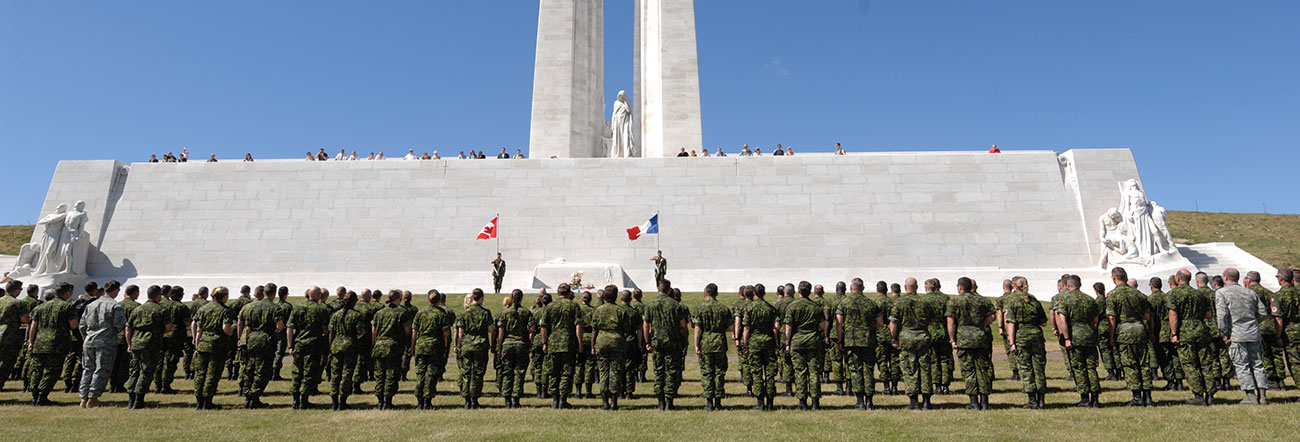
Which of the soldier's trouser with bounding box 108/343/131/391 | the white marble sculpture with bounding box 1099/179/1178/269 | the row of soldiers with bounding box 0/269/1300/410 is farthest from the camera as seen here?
the white marble sculpture with bounding box 1099/179/1178/269

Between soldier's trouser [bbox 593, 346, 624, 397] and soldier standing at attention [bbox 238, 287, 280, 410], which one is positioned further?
soldier standing at attention [bbox 238, 287, 280, 410]

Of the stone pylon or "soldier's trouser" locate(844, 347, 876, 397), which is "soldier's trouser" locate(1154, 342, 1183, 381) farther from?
the stone pylon

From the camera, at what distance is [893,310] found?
311 inches

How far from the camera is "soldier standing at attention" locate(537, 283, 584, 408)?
7.96 meters

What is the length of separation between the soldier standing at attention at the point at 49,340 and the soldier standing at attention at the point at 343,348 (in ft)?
10.2

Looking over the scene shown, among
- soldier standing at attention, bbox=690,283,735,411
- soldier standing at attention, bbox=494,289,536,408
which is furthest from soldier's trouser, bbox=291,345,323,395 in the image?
soldier standing at attention, bbox=690,283,735,411

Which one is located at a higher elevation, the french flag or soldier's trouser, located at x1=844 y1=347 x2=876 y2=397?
the french flag

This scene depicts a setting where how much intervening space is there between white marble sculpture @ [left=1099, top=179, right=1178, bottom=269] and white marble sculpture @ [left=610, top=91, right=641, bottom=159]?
16444mm

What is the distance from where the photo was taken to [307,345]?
8133 mm

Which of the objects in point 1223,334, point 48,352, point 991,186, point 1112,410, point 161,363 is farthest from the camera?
point 991,186

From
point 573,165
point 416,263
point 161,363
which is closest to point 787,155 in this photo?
point 573,165

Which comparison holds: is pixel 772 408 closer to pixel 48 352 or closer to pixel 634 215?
pixel 48 352

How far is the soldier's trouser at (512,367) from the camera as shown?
7.95 metres

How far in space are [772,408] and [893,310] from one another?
171 centimetres
